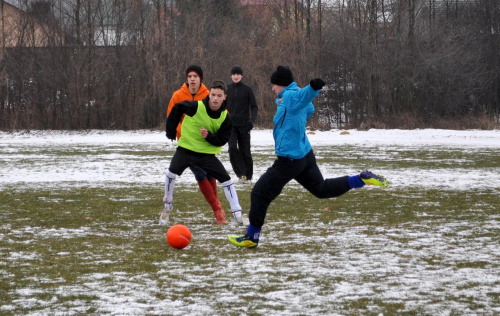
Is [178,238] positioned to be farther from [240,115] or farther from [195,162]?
[240,115]

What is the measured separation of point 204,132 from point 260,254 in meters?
1.98

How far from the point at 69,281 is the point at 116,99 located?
35.6m

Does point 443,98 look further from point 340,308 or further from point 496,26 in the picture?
point 340,308

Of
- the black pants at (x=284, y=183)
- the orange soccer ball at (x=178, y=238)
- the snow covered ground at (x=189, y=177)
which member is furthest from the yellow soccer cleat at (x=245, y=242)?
the snow covered ground at (x=189, y=177)

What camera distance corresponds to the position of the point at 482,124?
35.6m

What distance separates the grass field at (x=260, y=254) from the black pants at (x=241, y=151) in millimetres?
797

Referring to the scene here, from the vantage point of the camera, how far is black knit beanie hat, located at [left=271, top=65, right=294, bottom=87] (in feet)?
22.7

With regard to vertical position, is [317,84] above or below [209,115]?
above

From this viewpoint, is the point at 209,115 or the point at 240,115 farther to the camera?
the point at 240,115

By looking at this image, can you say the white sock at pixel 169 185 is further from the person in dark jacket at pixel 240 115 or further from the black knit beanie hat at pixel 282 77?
the person in dark jacket at pixel 240 115

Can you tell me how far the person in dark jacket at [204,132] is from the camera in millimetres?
8211

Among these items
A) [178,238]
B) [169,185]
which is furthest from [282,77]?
[169,185]

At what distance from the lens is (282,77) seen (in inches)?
272

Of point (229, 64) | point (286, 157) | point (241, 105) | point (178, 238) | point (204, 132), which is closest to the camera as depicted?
point (286, 157)
